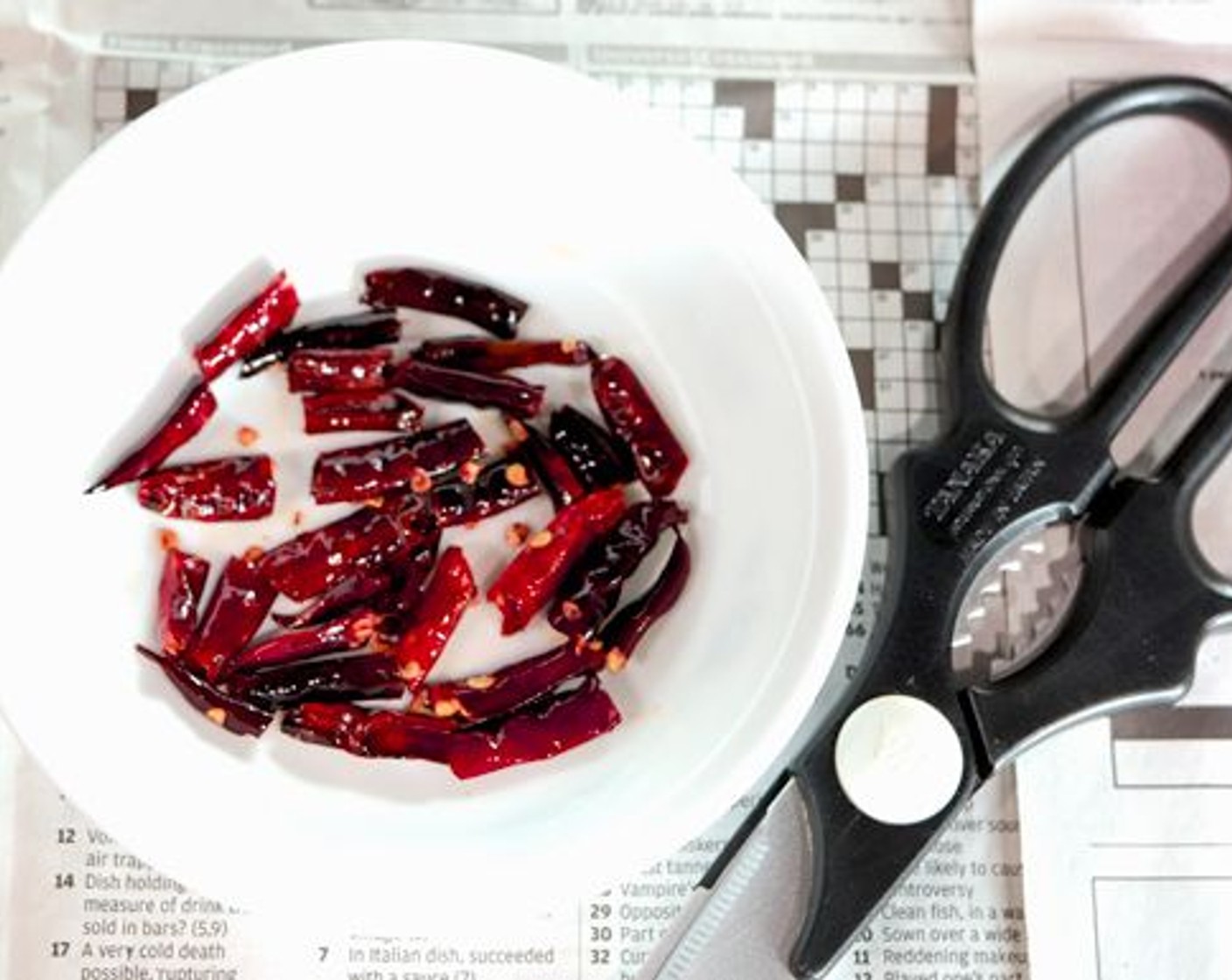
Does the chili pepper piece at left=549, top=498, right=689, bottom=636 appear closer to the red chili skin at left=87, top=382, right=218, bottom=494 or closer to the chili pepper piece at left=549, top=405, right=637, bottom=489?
the chili pepper piece at left=549, top=405, right=637, bottom=489

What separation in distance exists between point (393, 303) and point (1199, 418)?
36cm

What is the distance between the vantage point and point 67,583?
714 millimetres

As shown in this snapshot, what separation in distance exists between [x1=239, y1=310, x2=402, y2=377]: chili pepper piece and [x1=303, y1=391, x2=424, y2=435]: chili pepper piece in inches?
0.9

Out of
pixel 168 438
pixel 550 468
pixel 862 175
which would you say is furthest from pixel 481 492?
pixel 862 175

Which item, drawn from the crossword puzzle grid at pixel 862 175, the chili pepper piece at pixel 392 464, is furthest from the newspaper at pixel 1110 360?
the chili pepper piece at pixel 392 464

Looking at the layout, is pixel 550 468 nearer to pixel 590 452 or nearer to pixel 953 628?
pixel 590 452

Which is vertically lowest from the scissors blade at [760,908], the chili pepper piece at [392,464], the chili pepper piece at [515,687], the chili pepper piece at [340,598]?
the scissors blade at [760,908]

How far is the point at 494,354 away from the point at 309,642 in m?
0.15

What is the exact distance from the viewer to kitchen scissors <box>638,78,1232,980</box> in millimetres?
682

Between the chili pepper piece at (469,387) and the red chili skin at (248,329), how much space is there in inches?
2.3

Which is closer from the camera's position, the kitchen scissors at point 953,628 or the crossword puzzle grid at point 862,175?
the kitchen scissors at point 953,628

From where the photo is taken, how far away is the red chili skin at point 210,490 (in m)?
0.73

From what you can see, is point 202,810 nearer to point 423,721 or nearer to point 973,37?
point 423,721

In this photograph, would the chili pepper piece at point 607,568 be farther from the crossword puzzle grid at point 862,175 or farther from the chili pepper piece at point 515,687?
the crossword puzzle grid at point 862,175
